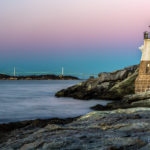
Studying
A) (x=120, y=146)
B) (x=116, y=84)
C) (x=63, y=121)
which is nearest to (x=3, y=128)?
(x=63, y=121)

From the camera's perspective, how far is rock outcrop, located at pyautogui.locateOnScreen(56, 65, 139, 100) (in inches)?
965

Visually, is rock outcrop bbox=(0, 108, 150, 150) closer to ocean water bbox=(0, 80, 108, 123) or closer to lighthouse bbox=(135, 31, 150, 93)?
ocean water bbox=(0, 80, 108, 123)

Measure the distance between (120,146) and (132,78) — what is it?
69.9 ft

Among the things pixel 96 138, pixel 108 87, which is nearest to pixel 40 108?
pixel 108 87

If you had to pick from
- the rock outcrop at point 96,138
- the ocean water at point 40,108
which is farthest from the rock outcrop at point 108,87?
the rock outcrop at point 96,138

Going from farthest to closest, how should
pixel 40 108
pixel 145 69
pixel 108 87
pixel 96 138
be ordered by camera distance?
pixel 108 87
pixel 145 69
pixel 40 108
pixel 96 138

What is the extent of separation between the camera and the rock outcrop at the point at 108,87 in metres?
24.5

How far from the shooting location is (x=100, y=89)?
26.9 meters

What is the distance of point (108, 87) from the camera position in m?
26.5

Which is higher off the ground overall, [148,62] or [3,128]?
[148,62]

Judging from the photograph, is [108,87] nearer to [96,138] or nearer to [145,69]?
[145,69]

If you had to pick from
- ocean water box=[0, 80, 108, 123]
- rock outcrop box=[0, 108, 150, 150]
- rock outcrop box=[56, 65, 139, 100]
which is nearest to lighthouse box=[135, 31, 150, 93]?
rock outcrop box=[56, 65, 139, 100]

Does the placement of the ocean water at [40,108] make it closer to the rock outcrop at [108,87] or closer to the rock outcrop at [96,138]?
the rock outcrop at [108,87]

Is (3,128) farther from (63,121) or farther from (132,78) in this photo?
(132,78)
